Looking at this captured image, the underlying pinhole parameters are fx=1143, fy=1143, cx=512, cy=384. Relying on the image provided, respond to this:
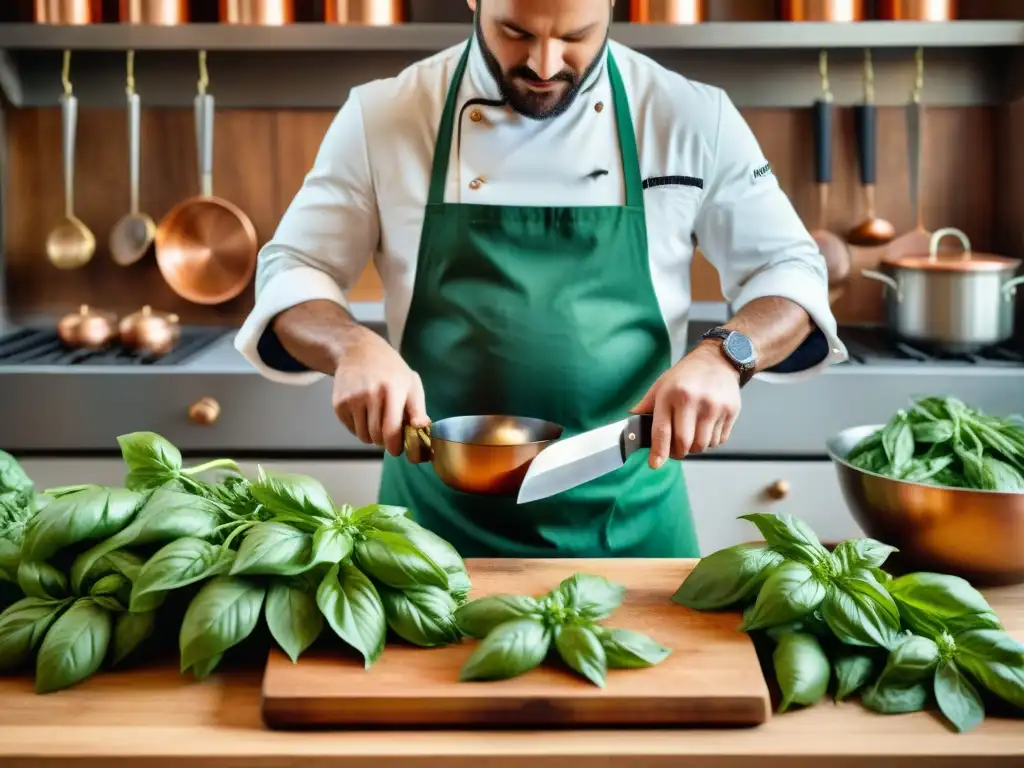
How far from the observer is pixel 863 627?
2.87ft

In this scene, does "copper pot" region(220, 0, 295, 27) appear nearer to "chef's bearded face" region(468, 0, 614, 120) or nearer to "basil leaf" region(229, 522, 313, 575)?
"chef's bearded face" region(468, 0, 614, 120)

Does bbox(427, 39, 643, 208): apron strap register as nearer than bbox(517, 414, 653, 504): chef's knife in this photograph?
No

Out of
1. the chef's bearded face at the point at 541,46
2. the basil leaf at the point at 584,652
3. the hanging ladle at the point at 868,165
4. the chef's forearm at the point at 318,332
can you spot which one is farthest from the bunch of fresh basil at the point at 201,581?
the hanging ladle at the point at 868,165

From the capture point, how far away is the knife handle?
114 cm

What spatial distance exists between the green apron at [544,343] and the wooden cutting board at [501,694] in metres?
0.60

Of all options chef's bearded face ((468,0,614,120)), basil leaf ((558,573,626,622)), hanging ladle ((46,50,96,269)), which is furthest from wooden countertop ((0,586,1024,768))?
hanging ladle ((46,50,96,269))

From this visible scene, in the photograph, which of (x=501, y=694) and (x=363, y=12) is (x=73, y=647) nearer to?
(x=501, y=694)

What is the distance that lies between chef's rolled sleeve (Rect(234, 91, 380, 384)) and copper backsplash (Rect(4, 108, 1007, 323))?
1025mm

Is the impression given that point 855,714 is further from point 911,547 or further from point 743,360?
point 743,360

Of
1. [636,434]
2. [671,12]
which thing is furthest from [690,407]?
[671,12]

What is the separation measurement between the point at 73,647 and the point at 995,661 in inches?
27.1

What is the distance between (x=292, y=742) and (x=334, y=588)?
12 cm

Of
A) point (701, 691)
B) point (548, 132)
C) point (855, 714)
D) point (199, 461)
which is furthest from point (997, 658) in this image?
point (199, 461)

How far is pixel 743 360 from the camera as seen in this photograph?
52.2 inches
